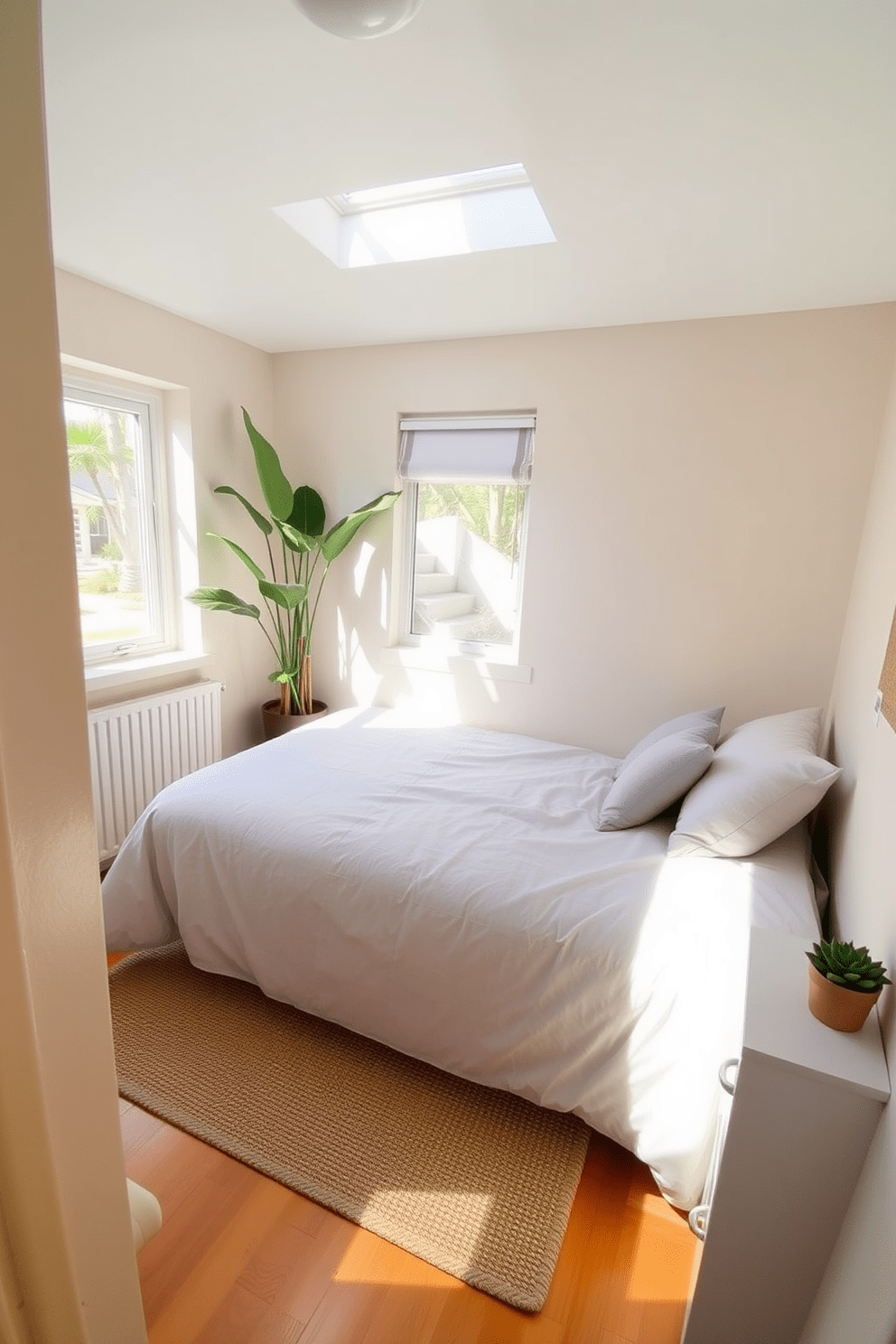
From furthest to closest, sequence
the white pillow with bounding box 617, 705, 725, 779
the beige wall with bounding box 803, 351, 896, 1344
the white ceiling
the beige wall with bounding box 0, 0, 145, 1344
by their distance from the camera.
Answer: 1. the white pillow with bounding box 617, 705, 725, 779
2. the white ceiling
3. the beige wall with bounding box 803, 351, 896, 1344
4. the beige wall with bounding box 0, 0, 145, 1344

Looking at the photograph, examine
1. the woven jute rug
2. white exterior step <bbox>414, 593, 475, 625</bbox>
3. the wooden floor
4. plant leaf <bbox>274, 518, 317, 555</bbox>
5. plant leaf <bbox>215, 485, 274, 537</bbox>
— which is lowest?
A: the wooden floor

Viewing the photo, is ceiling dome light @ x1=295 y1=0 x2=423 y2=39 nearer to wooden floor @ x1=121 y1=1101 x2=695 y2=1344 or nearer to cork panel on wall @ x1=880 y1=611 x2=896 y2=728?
cork panel on wall @ x1=880 y1=611 x2=896 y2=728

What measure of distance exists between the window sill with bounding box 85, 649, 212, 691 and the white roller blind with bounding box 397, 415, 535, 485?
1426 mm

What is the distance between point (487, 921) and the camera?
1.60m

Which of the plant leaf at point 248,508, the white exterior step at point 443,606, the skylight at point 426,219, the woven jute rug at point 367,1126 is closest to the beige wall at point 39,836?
the woven jute rug at point 367,1126

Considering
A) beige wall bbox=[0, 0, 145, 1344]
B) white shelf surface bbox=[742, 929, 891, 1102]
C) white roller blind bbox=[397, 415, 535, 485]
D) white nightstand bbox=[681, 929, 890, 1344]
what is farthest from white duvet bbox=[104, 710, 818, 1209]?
white roller blind bbox=[397, 415, 535, 485]

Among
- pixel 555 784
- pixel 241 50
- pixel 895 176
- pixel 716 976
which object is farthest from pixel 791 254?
pixel 716 976

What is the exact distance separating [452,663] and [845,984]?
92.9 inches

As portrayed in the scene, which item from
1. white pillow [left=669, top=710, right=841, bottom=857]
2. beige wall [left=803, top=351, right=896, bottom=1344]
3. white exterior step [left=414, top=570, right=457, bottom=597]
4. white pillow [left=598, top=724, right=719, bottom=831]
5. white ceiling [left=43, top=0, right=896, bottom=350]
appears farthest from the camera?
white exterior step [left=414, top=570, right=457, bottom=597]

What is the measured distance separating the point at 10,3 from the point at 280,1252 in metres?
1.93

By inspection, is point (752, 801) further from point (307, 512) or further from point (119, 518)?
point (119, 518)

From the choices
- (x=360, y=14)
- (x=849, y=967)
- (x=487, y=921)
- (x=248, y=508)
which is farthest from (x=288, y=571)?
(x=849, y=967)

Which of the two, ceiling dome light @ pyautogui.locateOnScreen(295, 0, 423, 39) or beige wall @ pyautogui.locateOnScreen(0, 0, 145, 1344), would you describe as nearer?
beige wall @ pyautogui.locateOnScreen(0, 0, 145, 1344)

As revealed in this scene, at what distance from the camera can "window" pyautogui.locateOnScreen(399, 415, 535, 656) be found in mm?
2982
